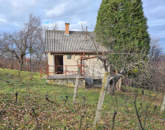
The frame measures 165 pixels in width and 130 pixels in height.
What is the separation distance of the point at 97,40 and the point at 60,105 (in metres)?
7.41

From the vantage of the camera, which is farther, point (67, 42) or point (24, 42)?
point (24, 42)

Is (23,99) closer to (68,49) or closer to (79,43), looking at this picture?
(68,49)

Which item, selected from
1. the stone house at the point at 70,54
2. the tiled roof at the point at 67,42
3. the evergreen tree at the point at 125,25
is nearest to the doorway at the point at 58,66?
the stone house at the point at 70,54

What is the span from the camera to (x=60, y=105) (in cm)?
558

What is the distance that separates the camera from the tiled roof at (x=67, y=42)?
1220cm

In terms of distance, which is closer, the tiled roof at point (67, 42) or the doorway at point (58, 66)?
the tiled roof at point (67, 42)

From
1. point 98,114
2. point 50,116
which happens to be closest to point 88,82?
point 50,116

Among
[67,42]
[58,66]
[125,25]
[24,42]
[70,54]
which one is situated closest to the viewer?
[125,25]

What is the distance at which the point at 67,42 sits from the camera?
13.4m

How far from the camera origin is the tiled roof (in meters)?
12.2

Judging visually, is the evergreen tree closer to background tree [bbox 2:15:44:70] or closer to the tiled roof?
the tiled roof

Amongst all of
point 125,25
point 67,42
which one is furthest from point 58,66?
point 125,25

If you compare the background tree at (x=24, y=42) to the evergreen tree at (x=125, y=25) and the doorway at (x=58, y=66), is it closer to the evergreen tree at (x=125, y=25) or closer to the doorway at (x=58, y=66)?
the doorway at (x=58, y=66)

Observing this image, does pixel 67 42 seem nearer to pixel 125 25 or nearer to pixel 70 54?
pixel 70 54
